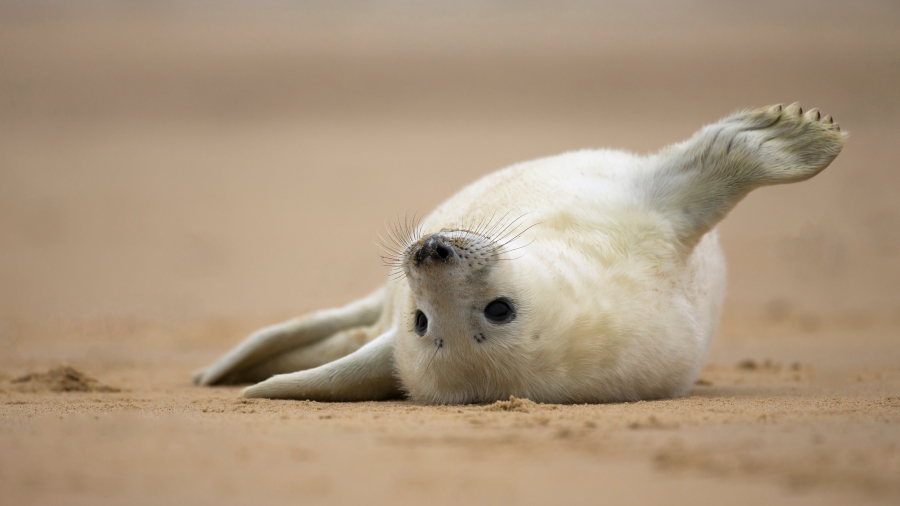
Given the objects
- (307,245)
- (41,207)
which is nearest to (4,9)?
(41,207)

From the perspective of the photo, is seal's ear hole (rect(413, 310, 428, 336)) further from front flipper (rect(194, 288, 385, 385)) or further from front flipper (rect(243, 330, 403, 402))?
front flipper (rect(194, 288, 385, 385))

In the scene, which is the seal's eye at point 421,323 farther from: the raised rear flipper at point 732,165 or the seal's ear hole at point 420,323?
the raised rear flipper at point 732,165

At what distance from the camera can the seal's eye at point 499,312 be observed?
4.11 meters

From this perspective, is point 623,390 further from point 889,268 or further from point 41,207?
point 41,207

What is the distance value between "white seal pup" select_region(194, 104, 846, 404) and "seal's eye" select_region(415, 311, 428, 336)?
0.01 meters

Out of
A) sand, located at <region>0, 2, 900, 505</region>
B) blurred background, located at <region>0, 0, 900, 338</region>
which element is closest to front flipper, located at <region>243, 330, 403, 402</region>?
sand, located at <region>0, 2, 900, 505</region>

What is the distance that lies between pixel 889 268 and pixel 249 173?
1469cm

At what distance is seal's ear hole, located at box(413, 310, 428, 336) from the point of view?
14.0 feet

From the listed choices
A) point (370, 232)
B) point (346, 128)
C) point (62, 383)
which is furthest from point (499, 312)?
point (346, 128)

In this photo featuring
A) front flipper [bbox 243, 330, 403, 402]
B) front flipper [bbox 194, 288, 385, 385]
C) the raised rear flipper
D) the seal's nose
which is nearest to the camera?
the seal's nose

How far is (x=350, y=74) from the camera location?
Answer: 31.7 meters

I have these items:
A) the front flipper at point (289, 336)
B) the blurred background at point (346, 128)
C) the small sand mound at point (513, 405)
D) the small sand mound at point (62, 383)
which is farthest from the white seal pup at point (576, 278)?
the blurred background at point (346, 128)

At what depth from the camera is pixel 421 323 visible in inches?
170

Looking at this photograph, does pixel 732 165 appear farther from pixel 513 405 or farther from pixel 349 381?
pixel 349 381
